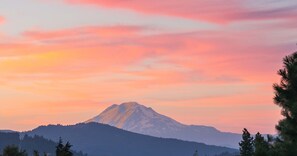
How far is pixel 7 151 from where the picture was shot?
249 ft

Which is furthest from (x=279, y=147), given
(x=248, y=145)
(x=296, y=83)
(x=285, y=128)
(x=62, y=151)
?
(x=248, y=145)

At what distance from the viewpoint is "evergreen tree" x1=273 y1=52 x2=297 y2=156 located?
123 ft

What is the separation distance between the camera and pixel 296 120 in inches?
1483

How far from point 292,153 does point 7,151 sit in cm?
4701

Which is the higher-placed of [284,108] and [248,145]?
[248,145]

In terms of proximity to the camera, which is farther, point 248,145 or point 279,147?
point 248,145

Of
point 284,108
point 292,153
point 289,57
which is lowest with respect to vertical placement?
point 292,153

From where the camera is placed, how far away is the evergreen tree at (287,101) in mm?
37625

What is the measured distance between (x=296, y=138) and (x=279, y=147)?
3.82 ft

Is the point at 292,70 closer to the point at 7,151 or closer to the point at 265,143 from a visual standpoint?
the point at 265,143

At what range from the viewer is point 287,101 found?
128 ft

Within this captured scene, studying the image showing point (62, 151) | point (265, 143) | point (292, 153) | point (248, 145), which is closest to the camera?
Answer: point (292, 153)

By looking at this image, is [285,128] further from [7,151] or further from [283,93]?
[7,151]

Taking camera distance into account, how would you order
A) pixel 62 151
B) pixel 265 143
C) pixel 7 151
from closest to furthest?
pixel 265 143, pixel 62 151, pixel 7 151
